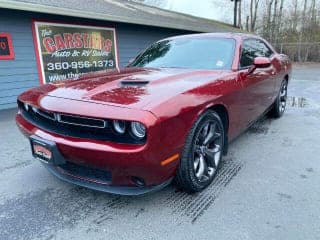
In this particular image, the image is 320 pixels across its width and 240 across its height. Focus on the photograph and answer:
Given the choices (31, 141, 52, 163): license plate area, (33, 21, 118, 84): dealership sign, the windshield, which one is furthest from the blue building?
(31, 141, 52, 163): license plate area

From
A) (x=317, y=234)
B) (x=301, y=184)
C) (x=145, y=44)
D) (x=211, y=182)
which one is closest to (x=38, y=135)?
(x=211, y=182)

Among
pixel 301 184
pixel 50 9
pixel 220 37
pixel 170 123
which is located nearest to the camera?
pixel 170 123

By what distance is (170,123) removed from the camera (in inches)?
83.5

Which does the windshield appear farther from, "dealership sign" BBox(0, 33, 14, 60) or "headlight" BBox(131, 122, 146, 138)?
"dealership sign" BBox(0, 33, 14, 60)

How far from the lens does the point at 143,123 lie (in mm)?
1952

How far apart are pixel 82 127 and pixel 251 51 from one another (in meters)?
2.80

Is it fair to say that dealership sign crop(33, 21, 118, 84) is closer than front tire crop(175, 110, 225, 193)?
No

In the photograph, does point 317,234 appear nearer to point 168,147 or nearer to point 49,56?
point 168,147

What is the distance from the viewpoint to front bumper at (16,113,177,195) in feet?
6.61

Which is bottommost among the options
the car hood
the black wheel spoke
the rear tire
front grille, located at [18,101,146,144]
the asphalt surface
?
the asphalt surface

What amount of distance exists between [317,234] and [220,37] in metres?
2.50

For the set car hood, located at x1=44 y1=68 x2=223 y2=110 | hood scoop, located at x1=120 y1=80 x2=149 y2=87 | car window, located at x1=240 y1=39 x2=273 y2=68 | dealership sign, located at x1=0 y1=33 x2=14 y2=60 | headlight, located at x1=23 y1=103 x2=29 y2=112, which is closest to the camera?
car hood, located at x1=44 y1=68 x2=223 y2=110

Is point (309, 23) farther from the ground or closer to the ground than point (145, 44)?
farther from the ground

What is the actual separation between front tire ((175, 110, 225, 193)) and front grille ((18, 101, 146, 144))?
1.86 ft
